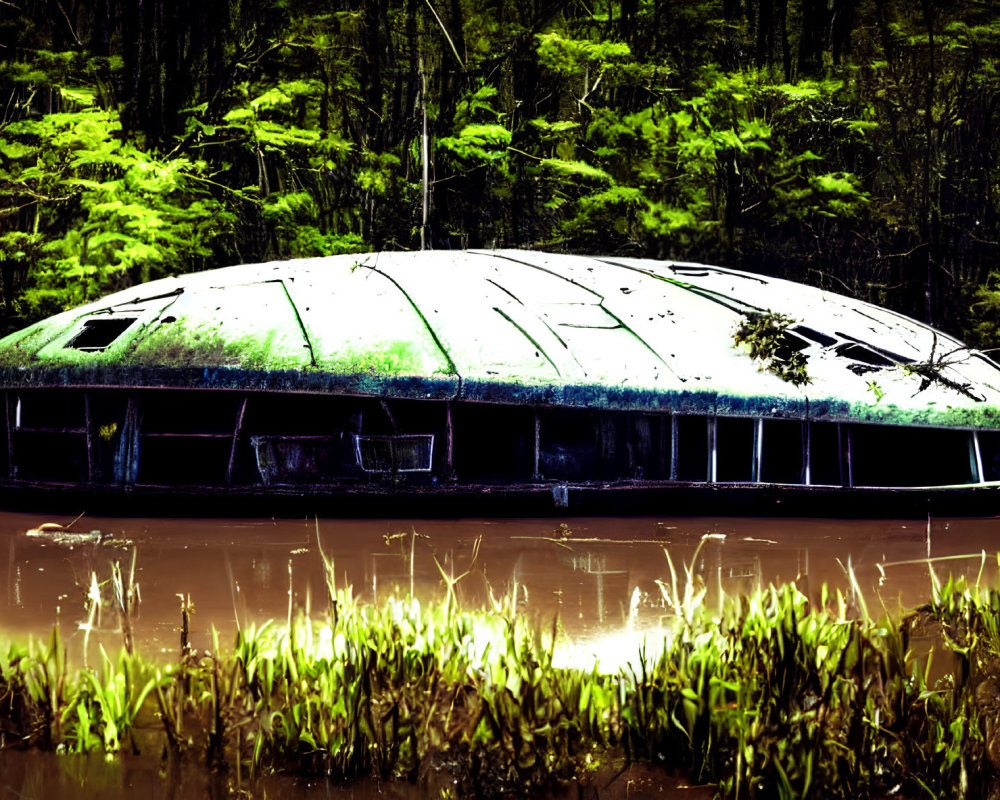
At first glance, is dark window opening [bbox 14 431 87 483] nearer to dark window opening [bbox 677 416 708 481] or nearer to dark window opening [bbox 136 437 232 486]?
dark window opening [bbox 136 437 232 486]

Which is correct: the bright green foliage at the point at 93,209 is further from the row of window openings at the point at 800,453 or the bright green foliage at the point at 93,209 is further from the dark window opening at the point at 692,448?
the dark window opening at the point at 692,448

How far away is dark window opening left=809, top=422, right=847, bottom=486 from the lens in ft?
44.1

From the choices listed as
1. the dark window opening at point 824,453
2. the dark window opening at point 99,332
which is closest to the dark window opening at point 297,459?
the dark window opening at point 99,332

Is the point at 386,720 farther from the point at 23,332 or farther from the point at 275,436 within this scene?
the point at 23,332

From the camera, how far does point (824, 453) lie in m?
13.5

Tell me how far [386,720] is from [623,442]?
351 inches

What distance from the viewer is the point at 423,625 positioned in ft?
17.1

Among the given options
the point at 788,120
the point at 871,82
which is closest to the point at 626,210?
the point at 788,120

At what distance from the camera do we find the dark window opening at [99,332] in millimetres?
13367

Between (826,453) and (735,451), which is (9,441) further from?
(826,453)

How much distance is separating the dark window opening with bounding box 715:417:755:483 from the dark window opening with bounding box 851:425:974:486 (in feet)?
4.18

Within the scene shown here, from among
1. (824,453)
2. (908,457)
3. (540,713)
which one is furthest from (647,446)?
(540,713)

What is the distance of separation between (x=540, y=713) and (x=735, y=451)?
30.6ft

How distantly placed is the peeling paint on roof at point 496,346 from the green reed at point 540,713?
718 centimetres
